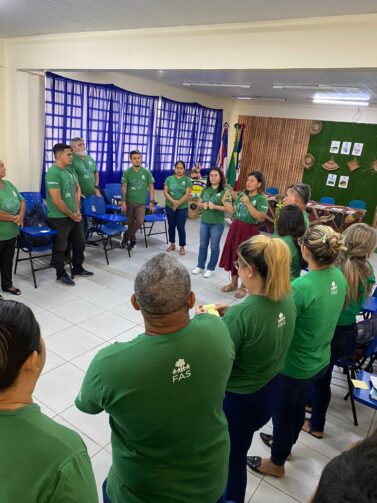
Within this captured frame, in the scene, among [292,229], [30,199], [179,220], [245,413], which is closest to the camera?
[245,413]

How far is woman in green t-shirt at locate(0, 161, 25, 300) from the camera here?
3.68 metres

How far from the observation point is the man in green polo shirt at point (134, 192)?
224 inches

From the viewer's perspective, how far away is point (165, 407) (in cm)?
102

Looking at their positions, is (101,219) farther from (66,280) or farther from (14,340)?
(14,340)

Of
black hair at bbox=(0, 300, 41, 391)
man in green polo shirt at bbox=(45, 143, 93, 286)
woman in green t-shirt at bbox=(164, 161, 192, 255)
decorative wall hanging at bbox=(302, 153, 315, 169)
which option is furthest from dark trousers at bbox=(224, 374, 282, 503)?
decorative wall hanging at bbox=(302, 153, 315, 169)

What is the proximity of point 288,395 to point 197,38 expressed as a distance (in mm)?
3456

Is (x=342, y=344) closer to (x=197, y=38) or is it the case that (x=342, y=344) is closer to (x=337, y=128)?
(x=197, y=38)

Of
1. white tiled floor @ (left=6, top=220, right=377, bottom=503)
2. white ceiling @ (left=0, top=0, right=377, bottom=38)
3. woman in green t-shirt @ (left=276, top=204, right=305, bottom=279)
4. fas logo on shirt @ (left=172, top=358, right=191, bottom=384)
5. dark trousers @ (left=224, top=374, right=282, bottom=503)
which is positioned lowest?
white tiled floor @ (left=6, top=220, right=377, bottom=503)

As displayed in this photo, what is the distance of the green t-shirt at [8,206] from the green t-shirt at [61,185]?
368 millimetres

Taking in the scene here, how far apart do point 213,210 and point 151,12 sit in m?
2.35

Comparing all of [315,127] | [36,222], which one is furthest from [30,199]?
[315,127]

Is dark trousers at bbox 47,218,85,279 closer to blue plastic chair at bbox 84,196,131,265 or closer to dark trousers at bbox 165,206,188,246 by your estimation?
blue plastic chair at bbox 84,196,131,265

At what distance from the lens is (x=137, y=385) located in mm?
990

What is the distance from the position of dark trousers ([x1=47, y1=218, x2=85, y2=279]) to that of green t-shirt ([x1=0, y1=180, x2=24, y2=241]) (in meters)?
0.47
